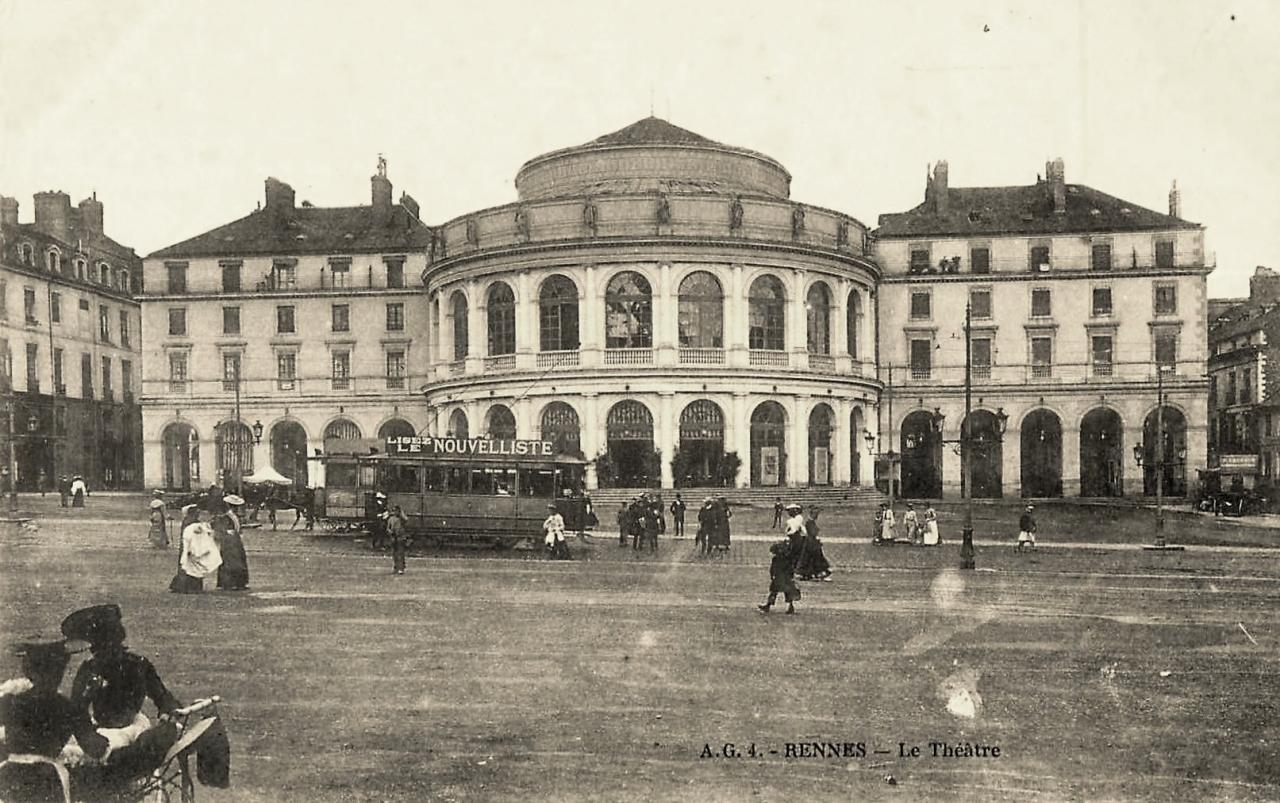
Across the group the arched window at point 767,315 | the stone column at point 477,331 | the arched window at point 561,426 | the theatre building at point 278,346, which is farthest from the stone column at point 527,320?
the theatre building at point 278,346

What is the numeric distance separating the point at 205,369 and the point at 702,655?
156 feet

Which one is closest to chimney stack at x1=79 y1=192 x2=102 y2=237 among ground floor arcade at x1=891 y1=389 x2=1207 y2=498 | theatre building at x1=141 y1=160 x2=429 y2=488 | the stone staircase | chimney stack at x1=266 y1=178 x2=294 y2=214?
theatre building at x1=141 y1=160 x2=429 y2=488

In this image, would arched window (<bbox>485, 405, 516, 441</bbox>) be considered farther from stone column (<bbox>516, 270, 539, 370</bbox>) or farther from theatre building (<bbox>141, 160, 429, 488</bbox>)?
theatre building (<bbox>141, 160, 429, 488</bbox>)

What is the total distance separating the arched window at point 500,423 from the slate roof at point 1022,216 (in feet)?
66.2

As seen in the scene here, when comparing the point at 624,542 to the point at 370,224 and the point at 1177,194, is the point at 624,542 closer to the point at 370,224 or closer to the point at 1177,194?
the point at 370,224

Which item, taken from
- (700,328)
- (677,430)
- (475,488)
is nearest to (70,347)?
(677,430)

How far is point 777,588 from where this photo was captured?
15414 mm

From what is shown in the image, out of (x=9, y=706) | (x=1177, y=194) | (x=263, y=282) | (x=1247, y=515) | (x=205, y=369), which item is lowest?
(x=1247, y=515)

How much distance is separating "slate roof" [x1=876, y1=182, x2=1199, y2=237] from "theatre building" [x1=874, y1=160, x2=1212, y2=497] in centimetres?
11

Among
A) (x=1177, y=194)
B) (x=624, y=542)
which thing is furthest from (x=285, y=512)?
(x=1177, y=194)

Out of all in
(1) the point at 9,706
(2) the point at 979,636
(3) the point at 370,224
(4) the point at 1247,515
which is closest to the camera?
(1) the point at 9,706

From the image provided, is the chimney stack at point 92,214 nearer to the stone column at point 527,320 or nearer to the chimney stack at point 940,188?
the stone column at point 527,320

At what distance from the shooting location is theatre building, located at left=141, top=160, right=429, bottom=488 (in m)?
53.2

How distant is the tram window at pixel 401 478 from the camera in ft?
87.9
